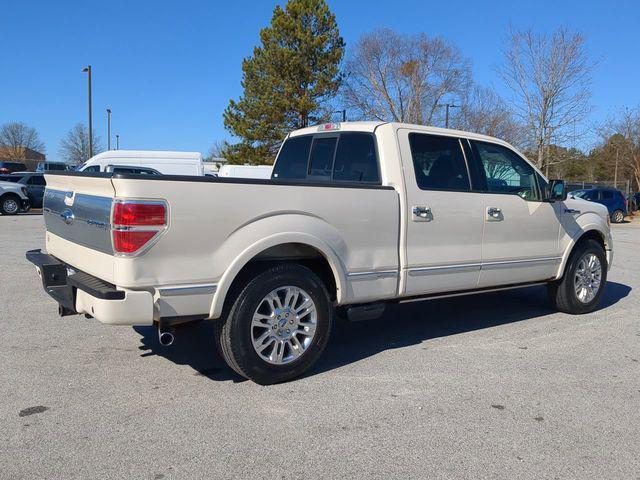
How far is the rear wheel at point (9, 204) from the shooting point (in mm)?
21953

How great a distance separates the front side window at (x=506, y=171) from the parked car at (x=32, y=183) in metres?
21.8

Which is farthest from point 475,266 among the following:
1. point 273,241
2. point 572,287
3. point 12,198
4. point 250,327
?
point 12,198

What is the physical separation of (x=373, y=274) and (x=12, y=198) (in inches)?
832

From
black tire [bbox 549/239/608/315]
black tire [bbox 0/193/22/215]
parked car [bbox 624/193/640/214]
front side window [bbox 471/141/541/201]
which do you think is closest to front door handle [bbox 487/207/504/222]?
front side window [bbox 471/141/541/201]

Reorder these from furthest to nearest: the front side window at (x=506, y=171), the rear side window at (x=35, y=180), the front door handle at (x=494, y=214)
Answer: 1. the rear side window at (x=35, y=180)
2. the front side window at (x=506, y=171)
3. the front door handle at (x=494, y=214)

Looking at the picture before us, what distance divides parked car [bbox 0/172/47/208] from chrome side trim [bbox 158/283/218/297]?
22137mm

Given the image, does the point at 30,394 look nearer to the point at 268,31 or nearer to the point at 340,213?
the point at 340,213

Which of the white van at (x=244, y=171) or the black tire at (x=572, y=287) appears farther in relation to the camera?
the white van at (x=244, y=171)

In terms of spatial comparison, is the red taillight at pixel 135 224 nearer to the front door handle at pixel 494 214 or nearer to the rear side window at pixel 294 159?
the rear side window at pixel 294 159

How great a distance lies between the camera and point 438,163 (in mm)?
5383

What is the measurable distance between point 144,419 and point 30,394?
0.96m

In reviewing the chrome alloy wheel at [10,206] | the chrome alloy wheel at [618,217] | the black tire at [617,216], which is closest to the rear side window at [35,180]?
the chrome alloy wheel at [10,206]

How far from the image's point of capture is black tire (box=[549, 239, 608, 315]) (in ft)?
21.7

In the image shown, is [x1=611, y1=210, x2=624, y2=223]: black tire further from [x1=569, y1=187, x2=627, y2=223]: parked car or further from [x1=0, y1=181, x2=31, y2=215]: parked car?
[x1=0, y1=181, x2=31, y2=215]: parked car
